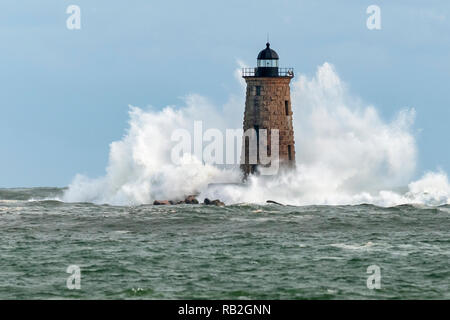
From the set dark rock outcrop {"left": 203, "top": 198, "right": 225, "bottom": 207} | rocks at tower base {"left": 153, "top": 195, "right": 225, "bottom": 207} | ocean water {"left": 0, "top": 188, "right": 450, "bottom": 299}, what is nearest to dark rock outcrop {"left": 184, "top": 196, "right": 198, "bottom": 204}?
rocks at tower base {"left": 153, "top": 195, "right": 225, "bottom": 207}

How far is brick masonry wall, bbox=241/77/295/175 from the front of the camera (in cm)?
5803

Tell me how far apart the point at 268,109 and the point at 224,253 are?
76.4 ft

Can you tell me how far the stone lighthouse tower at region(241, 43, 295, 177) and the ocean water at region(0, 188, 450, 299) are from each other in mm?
6033

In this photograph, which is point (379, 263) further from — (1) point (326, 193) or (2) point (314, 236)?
(1) point (326, 193)

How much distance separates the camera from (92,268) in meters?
32.6

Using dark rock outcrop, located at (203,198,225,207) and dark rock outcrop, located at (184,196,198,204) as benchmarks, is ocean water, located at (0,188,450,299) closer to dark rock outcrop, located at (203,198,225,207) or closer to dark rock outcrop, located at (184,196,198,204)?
dark rock outcrop, located at (203,198,225,207)

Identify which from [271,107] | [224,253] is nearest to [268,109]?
[271,107]

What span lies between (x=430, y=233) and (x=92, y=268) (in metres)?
16.2

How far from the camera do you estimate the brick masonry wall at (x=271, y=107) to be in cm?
5803

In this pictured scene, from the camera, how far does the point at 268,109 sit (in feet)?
190
